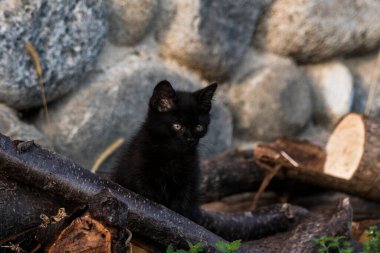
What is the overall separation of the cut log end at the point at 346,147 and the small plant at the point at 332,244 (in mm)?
872

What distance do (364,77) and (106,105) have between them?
7.25ft

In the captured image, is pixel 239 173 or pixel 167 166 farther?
pixel 239 173

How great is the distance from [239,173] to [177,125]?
1.28 m

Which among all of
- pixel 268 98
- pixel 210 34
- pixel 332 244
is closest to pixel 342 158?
pixel 268 98

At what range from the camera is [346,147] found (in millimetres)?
4152

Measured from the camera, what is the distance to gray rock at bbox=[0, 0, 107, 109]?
3.34 metres

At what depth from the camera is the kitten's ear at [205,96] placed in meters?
2.98

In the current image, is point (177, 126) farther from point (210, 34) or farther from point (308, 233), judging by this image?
point (210, 34)

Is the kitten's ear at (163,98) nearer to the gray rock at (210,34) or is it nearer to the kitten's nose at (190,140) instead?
the kitten's nose at (190,140)

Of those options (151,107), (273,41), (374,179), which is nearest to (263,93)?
(273,41)

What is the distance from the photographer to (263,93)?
4562mm

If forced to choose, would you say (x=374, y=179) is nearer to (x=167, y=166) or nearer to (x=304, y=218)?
(x=304, y=218)

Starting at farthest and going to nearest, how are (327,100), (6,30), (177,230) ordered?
1. (327,100)
2. (6,30)
3. (177,230)

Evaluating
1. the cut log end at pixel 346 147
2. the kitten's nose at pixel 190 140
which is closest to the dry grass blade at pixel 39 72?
the kitten's nose at pixel 190 140
